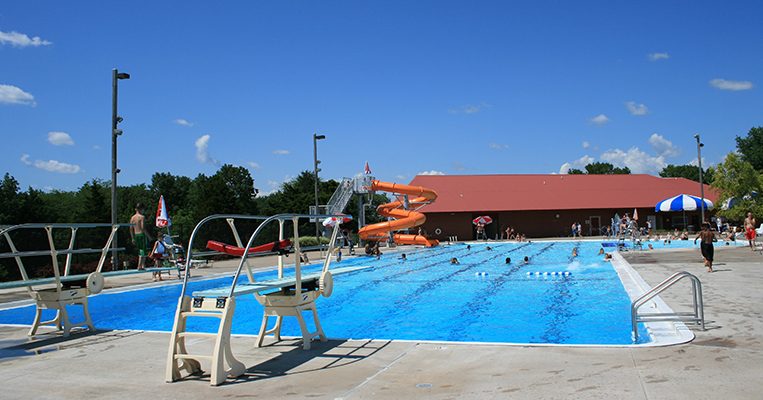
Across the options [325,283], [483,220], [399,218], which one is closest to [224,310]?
[325,283]

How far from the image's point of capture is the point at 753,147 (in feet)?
275

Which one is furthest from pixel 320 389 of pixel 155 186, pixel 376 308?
pixel 155 186

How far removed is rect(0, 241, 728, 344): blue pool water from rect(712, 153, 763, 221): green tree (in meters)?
31.9

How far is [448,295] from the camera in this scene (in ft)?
47.7

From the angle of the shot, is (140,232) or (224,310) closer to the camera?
(224,310)

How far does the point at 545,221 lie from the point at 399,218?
17536 mm

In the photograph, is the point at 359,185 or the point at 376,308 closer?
the point at 376,308

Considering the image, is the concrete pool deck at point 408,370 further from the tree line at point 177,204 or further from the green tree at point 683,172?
the green tree at point 683,172

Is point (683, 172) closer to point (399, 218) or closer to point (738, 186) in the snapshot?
point (738, 186)

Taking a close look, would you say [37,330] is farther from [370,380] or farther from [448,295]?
[448,295]

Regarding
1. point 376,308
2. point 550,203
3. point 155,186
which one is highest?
point 155,186

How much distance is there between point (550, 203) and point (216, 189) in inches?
1264

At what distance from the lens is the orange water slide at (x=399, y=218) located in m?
35.1

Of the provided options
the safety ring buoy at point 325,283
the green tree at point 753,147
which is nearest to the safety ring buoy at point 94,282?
the safety ring buoy at point 325,283
